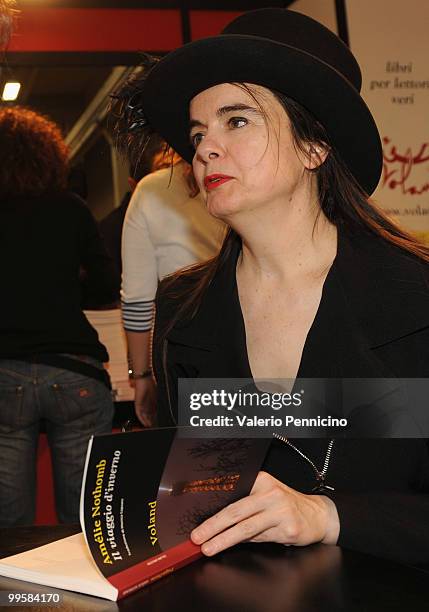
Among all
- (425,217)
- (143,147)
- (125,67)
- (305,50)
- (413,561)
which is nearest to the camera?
(413,561)

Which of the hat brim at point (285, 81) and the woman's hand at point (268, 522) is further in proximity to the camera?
the hat brim at point (285, 81)

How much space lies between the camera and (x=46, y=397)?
2822mm

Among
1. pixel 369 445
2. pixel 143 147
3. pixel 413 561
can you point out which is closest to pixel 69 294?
pixel 143 147

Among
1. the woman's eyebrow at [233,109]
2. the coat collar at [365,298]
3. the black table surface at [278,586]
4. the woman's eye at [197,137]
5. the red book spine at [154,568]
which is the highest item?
the woman's eyebrow at [233,109]

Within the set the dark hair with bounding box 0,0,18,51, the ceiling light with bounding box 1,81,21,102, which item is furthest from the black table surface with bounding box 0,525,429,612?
the ceiling light with bounding box 1,81,21,102

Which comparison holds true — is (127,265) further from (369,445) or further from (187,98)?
(369,445)

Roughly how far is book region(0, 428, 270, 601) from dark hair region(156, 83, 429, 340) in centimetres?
64

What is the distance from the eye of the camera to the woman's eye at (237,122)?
1.72 meters

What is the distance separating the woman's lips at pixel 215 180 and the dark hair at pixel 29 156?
4.30 feet

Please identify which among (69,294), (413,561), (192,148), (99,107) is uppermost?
(99,107)

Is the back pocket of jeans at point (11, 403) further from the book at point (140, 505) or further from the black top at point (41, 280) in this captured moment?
the book at point (140, 505)

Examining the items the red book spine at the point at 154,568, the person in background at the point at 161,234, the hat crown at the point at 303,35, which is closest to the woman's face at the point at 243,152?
the hat crown at the point at 303,35

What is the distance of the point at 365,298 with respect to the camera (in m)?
1.66

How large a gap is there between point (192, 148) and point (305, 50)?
44 cm
